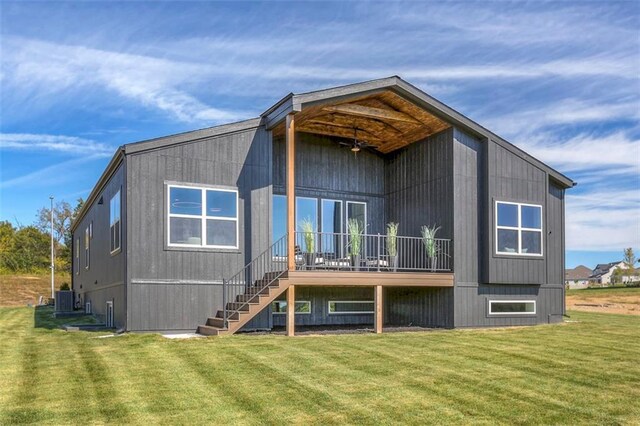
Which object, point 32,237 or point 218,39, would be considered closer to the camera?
point 218,39

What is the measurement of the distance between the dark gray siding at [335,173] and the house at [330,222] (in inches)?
1.6

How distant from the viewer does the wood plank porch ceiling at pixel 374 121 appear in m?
12.8

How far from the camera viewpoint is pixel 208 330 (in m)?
10.9

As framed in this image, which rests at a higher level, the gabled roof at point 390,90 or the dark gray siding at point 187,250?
the gabled roof at point 390,90

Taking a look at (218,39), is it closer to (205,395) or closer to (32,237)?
(205,395)

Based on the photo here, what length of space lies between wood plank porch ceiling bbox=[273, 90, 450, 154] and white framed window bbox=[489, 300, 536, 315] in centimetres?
461

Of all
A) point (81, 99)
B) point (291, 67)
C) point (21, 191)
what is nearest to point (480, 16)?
point (291, 67)

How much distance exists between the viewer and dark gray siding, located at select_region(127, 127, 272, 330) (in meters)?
11.2

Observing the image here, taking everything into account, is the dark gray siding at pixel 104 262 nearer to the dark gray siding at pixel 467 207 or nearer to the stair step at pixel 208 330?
the stair step at pixel 208 330

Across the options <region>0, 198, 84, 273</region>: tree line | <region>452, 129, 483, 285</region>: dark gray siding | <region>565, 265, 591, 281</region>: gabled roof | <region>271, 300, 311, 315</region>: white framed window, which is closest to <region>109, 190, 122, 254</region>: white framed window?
<region>271, 300, 311, 315</region>: white framed window

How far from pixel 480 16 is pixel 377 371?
9.73 meters

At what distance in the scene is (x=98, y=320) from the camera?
50.4ft

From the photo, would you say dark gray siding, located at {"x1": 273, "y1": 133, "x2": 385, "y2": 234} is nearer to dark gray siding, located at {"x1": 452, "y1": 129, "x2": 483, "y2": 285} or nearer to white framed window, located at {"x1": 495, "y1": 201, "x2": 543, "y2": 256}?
dark gray siding, located at {"x1": 452, "y1": 129, "x2": 483, "y2": 285}

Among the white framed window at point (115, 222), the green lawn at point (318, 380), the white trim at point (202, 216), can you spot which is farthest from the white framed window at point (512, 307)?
the white framed window at point (115, 222)
